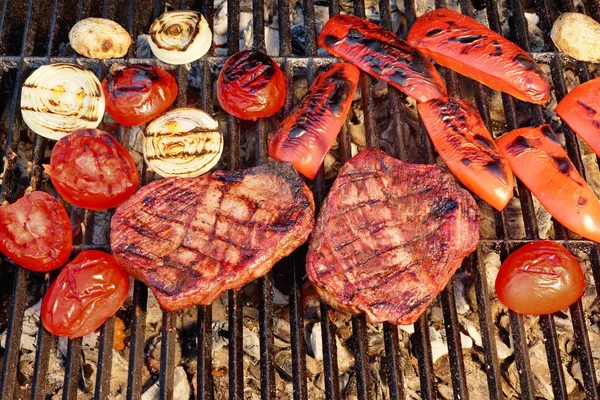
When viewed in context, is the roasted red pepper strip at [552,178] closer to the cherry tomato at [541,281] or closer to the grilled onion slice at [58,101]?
the cherry tomato at [541,281]

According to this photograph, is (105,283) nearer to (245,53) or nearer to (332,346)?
(332,346)

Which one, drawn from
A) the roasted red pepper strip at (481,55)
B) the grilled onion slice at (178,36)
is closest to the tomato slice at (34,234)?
the grilled onion slice at (178,36)

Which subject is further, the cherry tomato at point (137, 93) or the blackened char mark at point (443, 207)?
the cherry tomato at point (137, 93)

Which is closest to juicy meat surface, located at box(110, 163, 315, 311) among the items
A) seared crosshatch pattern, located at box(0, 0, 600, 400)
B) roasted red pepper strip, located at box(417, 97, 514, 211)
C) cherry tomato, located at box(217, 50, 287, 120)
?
seared crosshatch pattern, located at box(0, 0, 600, 400)

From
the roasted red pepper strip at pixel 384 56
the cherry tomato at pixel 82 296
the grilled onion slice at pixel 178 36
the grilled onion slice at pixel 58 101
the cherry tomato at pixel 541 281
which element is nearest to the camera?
the cherry tomato at pixel 82 296

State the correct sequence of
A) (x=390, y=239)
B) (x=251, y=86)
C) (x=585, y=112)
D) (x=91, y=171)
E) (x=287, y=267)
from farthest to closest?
1. (x=287, y=267)
2. (x=585, y=112)
3. (x=251, y=86)
4. (x=91, y=171)
5. (x=390, y=239)

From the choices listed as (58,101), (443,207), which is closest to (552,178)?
(443,207)

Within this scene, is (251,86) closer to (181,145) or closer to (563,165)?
(181,145)
